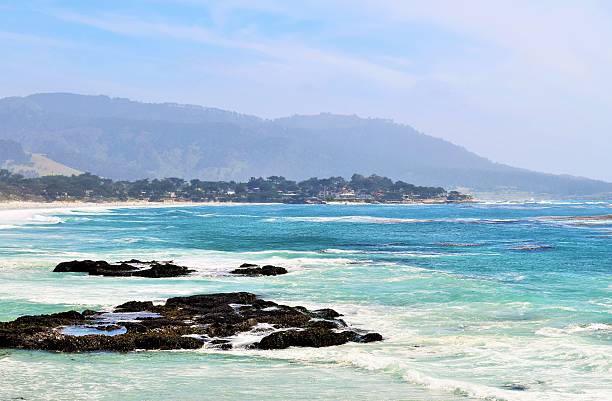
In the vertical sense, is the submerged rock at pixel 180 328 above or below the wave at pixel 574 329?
below

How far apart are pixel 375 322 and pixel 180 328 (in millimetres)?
6057

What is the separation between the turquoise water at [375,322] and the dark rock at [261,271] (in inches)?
34.1

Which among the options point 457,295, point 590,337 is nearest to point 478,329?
point 590,337

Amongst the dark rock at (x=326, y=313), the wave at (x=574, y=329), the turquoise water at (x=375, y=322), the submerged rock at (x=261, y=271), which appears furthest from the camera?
the submerged rock at (x=261, y=271)

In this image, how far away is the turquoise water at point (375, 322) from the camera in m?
17.1

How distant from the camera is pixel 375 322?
82.9 feet

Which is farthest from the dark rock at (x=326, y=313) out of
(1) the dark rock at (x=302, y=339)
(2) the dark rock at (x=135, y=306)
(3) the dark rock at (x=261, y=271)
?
(3) the dark rock at (x=261, y=271)

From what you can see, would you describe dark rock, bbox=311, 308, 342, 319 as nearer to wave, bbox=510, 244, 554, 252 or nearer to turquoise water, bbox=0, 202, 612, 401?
turquoise water, bbox=0, 202, 612, 401

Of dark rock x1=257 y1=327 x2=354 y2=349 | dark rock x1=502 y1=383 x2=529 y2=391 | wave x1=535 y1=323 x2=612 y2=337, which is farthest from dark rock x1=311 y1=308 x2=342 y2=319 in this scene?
dark rock x1=502 y1=383 x2=529 y2=391

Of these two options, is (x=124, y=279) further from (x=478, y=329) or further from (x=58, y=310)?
(x=478, y=329)

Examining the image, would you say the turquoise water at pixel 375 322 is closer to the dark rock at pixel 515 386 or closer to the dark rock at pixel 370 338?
the dark rock at pixel 515 386

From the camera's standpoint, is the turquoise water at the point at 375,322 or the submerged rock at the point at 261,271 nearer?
the turquoise water at the point at 375,322

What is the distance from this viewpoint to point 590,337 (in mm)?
22797

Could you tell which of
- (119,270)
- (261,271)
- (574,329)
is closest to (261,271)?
(261,271)
